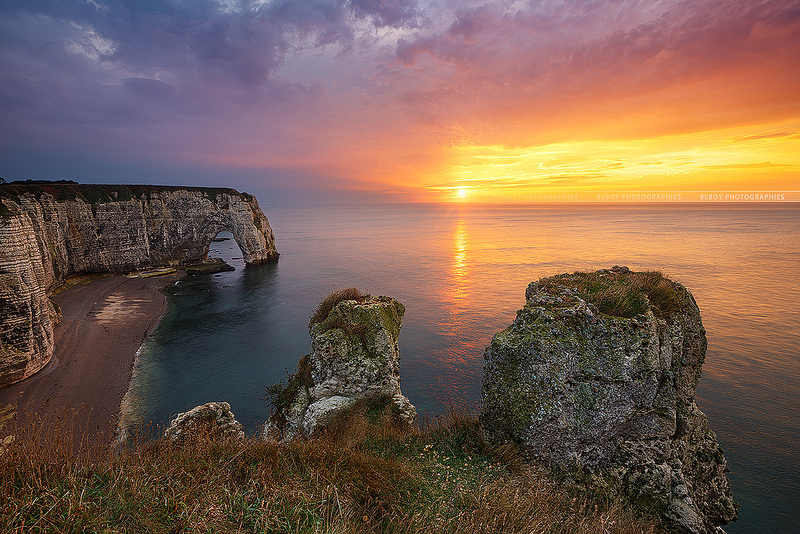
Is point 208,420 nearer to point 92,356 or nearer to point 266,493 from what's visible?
point 266,493

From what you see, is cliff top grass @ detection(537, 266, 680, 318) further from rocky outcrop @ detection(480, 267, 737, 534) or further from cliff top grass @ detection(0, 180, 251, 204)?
cliff top grass @ detection(0, 180, 251, 204)

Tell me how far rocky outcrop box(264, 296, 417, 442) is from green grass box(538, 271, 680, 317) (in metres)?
5.79

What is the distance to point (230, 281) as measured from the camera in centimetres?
4978

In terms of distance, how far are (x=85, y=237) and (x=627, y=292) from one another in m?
57.6

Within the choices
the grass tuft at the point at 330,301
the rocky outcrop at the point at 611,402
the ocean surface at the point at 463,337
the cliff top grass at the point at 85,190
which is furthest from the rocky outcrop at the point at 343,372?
the cliff top grass at the point at 85,190

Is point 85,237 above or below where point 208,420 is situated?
above

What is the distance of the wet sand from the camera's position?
57.4 ft

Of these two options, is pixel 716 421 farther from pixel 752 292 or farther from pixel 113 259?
pixel 113 259

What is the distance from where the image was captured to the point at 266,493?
4.84 meters

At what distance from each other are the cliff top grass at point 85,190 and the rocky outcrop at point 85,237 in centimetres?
11

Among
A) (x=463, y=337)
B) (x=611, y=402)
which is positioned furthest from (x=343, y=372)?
(x=463, y=337)

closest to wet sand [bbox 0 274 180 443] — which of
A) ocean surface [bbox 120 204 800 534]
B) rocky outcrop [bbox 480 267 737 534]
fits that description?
ocean surface [bbox 120 204 800 534]

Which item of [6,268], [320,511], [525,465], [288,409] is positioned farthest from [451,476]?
[6,268]

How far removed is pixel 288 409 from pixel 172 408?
1136cm
